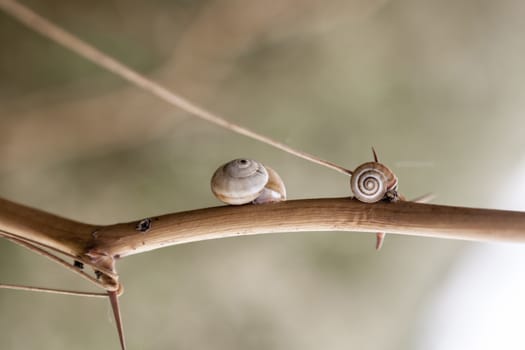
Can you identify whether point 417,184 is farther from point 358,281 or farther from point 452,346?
point 452,346

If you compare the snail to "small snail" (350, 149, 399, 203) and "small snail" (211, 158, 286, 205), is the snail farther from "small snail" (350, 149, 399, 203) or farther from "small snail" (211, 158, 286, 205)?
"small snail" (211, 158, 286, 205)

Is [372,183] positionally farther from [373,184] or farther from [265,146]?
[265,146]

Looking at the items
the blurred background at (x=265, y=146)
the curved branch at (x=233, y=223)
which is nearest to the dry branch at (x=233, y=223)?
the curved branch at (x=233, y=223)

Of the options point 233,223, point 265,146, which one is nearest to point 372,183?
point 233,223

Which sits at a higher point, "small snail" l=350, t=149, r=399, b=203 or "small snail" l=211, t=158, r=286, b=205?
"small snail" l=211, t=158, r=286, b=205

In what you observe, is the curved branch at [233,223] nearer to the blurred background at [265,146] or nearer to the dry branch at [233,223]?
the dry branch at [233,223]

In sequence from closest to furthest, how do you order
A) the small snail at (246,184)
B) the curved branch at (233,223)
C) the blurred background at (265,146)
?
the curved branch at (233,223), the small snail at (246,184), the blurred background at (265,146)

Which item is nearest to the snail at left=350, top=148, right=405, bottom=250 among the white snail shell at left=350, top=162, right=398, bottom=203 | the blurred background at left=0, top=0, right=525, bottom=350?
the white snail shell at left=350, top=162, right=398, bottom=203
